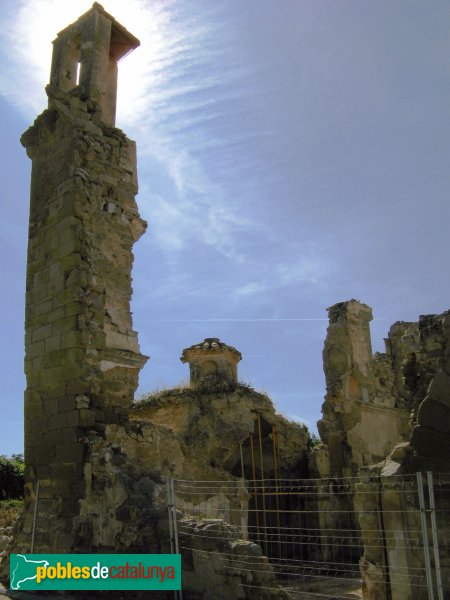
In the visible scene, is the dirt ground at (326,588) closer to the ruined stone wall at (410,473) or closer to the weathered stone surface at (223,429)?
the ruined stone wall at (410,473)

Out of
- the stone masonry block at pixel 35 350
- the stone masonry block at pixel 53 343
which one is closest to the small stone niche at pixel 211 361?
the stone masonry block at pixel 35 350

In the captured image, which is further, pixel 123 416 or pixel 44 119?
pixel 44 119

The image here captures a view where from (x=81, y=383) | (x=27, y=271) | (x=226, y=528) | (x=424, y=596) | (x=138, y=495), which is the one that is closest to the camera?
(x=424, y=596)

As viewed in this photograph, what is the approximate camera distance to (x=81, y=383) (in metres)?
6.99

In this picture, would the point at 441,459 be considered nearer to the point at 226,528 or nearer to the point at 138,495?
the point at 226,528

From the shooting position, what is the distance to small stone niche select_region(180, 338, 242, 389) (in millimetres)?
16266

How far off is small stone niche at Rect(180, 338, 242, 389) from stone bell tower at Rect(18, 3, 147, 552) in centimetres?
858

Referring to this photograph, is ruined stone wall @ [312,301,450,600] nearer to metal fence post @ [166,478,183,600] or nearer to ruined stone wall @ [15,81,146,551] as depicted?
metal fence post @ [166,478,183,600]

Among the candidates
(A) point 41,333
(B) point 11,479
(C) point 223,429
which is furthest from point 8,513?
(B) point 11,479

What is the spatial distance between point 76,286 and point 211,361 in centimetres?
953

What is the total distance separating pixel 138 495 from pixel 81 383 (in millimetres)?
1515

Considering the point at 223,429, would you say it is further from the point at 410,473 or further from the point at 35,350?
the point at 410,473

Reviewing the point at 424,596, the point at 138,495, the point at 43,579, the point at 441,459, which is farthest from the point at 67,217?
the point at 424,596

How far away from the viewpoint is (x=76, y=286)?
7293mm
